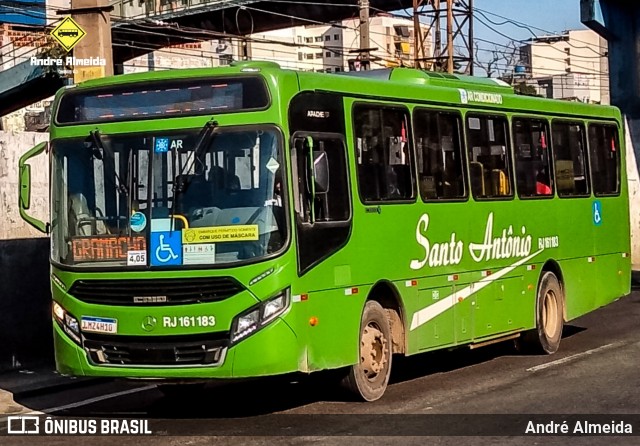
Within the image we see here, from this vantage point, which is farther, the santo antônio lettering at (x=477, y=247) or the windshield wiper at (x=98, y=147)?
the santo antônio lettering at (x=477, y=247)

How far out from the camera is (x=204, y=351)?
391 inches

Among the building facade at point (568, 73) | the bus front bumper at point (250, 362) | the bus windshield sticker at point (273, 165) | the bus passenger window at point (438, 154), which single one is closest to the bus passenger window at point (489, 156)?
the bus passenger window at point (438, 154)

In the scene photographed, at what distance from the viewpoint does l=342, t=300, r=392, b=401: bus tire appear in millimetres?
11125

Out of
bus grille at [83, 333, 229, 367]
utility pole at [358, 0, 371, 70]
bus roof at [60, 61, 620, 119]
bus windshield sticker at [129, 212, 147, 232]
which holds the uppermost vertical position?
utility pole at [358, 0, 371, 70]

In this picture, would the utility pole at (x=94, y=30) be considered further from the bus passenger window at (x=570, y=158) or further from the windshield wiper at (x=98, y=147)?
the bus passenger window at (x=570, y=158)

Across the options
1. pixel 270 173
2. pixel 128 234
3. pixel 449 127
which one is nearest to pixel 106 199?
pixel 128 234

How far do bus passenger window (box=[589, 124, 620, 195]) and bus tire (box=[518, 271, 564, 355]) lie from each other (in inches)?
79.9

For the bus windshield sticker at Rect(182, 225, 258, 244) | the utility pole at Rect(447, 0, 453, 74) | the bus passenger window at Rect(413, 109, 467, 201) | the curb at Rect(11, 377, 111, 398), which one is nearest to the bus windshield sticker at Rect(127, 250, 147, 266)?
the bus windshield sticker at Rect(182, 225, 258, 244)

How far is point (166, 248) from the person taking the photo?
32.9 feet

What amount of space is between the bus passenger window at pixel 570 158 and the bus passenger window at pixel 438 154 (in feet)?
9.57

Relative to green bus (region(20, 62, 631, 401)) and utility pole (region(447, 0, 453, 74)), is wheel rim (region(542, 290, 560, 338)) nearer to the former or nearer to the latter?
green bus (region(20, 62, 631, 401))

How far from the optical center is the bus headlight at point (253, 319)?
9859mm

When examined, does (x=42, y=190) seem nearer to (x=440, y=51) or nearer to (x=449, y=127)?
(x=449, y=127)

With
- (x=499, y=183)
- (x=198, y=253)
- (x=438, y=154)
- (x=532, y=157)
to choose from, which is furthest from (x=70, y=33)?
(x=198, y=253)
